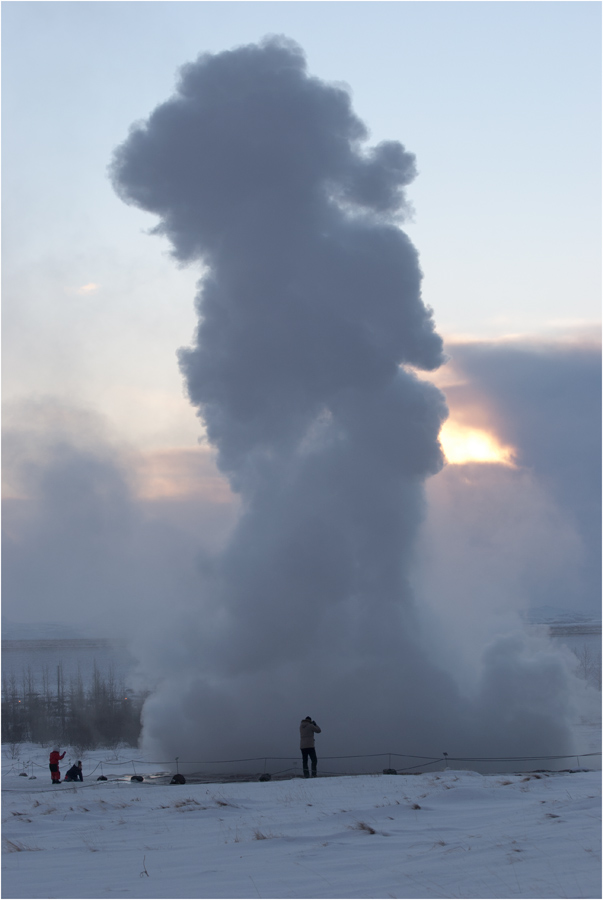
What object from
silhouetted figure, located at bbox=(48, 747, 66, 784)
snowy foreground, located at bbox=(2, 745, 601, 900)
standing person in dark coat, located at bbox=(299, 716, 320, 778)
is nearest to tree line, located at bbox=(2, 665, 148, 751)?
silhouetted figure, located at bbox=(48, 747, 66, 784)

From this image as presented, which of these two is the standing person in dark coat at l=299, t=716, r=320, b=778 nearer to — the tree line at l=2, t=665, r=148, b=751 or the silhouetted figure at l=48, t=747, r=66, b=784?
the silhouetted figure at l=48, t=747, r=66, b=784

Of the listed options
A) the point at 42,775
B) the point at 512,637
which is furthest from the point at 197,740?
the point at 512,637

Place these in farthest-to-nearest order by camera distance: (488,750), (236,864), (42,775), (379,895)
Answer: (488,750), (42,775), (236,864), (379,895)

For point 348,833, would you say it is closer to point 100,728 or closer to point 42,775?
point 42,775

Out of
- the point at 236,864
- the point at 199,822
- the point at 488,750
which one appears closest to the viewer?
the point at 236,864

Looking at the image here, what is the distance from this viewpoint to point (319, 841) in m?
11.2

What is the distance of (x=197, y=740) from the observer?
32.0 meters

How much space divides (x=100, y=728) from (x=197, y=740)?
73.5ft

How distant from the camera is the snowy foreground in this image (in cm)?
855

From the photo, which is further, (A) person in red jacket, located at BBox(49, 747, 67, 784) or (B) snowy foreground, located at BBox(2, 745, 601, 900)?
(A) person in red jacket, located at BBox(49, 747, 67, 784)

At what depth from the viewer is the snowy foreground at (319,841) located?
855cm

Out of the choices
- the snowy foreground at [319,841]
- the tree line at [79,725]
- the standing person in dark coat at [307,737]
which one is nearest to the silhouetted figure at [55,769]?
the snowy foreground at [319,841]

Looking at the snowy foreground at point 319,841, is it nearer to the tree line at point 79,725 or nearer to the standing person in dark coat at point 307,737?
the standing person in dark coat at point 307,737

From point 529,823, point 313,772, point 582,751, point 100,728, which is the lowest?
point 100,728
